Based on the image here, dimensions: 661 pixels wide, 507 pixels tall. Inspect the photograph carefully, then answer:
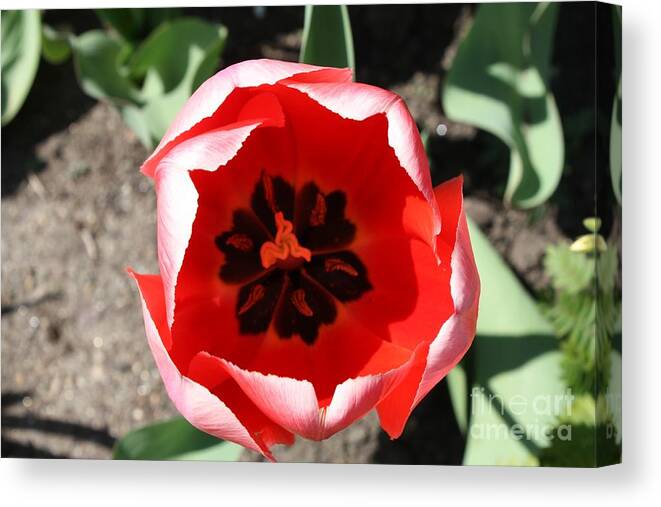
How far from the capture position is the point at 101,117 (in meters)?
2.02

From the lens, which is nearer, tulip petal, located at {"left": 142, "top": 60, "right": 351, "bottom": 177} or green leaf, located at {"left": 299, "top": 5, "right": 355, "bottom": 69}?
tulip petal, located at {"left": 142, "top": 60, "right": 351, "bottom": 177}

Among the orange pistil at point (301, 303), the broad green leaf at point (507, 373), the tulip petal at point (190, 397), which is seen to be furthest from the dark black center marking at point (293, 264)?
the broad green leaf at point (507, 373)

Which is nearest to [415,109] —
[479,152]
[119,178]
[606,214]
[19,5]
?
[479,152]

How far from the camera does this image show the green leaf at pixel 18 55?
1.83 metres

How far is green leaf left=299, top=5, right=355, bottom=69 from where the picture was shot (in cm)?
158

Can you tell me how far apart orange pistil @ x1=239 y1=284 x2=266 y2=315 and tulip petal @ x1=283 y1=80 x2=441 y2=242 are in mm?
345

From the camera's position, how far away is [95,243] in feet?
6.63

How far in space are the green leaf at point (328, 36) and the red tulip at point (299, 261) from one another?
0.21 m

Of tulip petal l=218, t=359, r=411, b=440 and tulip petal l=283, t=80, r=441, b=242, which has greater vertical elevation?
tulip petal l=283, t=80, r=441, b=242

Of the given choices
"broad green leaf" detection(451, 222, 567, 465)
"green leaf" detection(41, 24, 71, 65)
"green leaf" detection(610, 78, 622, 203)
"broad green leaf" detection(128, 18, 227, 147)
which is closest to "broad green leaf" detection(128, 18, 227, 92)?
"broad green leaf" detection(128, 18, 227, 147)

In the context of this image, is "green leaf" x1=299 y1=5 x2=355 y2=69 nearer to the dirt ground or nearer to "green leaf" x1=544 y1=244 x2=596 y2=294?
the dirt ground

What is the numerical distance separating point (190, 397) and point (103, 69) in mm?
865

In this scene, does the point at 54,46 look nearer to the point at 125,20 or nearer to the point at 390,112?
the point at 125,20

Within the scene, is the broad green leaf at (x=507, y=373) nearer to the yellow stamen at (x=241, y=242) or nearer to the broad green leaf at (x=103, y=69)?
the yellow stamen at (x=241, y=242)
